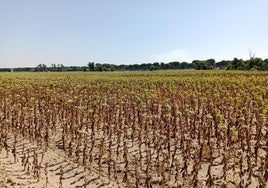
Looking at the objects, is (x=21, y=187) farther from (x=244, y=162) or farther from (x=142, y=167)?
(x=244, y=162)

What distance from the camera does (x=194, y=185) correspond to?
5.96 m

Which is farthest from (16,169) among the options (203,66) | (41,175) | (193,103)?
(203,66)

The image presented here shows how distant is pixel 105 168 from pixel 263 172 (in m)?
3.19

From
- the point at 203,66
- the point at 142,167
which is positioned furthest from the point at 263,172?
the point at 203,66

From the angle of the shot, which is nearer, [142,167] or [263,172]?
[263,172]

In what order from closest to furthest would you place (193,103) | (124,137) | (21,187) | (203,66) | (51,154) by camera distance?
(21,187) < (51,154) < (124,137) < (193,103) < (203,66)

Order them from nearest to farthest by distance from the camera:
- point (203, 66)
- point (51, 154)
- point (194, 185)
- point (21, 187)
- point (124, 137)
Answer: point (194, 185)
point (21, 187)
point (51, 154)
point (124, 137)
point (203, 66)

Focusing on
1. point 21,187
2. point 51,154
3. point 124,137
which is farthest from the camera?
point 124,137

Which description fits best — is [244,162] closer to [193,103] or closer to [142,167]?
[142,167]

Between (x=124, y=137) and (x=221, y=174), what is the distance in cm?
323

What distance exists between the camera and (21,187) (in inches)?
256

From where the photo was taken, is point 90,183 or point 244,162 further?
point 244,162

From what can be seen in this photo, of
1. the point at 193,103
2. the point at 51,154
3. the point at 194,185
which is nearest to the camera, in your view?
the point at 194,185

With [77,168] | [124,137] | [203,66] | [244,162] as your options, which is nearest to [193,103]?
[124,137]
